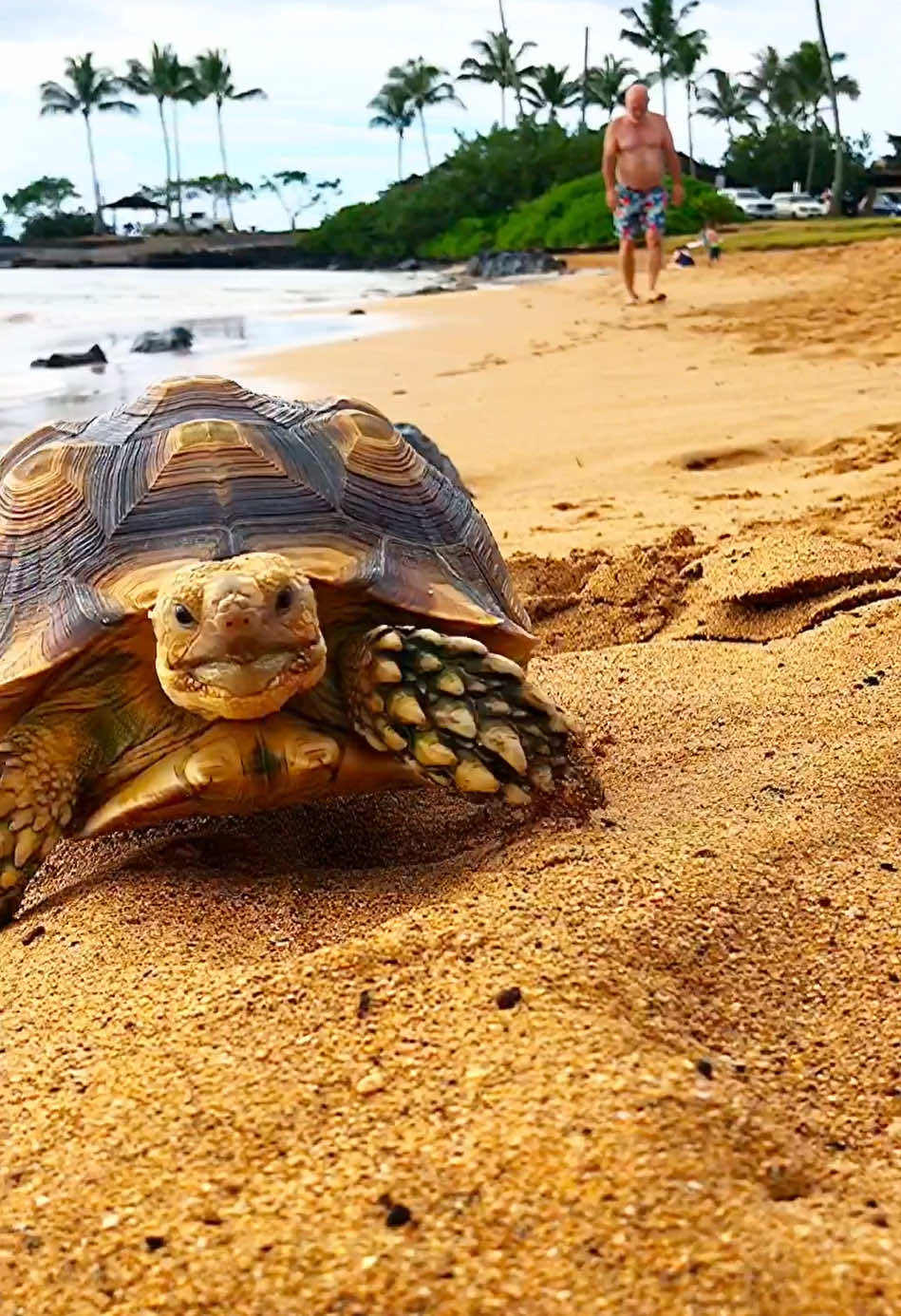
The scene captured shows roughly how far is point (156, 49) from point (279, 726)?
84.4 metres

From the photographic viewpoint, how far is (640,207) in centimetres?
1123

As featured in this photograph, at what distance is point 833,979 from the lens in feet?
5.23

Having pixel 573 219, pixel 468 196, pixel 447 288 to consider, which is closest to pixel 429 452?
pixel 447 288

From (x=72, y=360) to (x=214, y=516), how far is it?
10.2 m

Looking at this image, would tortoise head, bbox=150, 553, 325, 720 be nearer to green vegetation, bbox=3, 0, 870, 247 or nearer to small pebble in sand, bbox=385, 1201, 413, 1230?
small pebble in sand, bbox=385, 1201, 413, 1230

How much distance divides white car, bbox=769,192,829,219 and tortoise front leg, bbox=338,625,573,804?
42844mm

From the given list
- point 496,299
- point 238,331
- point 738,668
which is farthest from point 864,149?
point 738,668

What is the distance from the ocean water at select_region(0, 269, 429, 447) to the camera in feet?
31.4

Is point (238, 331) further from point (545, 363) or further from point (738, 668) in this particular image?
point (738, 668)

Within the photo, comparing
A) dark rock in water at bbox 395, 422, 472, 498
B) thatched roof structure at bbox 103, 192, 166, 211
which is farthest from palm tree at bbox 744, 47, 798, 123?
dark rock in water at bbox 395, 422, 472, 498

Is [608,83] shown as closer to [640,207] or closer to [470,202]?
[470,202]

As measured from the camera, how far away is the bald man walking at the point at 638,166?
1099 centimetres

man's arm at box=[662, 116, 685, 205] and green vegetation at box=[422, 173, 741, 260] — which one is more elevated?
green vegetation at box=[422, 173, 741, 260]

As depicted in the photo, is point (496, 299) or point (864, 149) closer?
point (496, 299)
